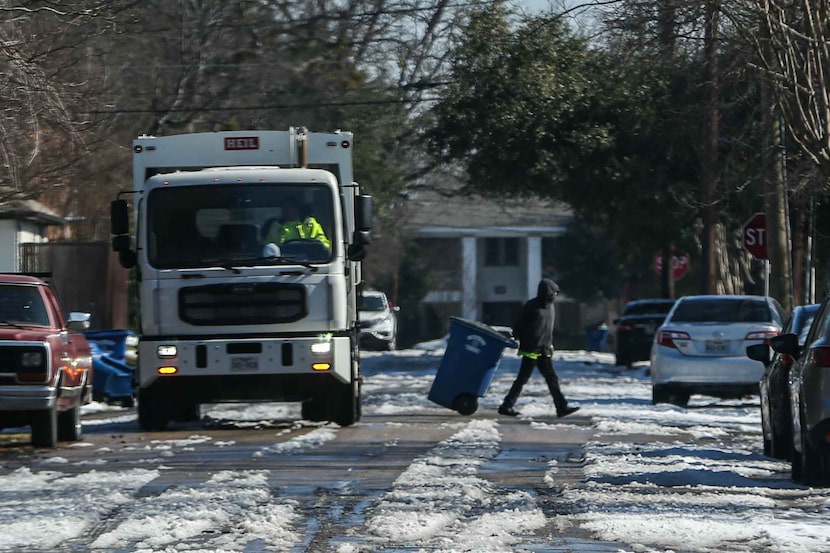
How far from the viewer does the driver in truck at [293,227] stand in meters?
15.6

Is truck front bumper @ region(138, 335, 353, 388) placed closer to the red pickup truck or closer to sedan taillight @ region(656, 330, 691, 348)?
the red pickup truck

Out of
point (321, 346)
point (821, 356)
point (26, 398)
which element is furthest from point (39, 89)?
point (821, 356)

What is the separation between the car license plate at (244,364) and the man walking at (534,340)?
13.1ft

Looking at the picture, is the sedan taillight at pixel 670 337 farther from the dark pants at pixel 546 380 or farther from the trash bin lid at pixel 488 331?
the trash bin lid at pixel 488 331

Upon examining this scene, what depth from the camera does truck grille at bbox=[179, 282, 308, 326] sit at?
15562mm

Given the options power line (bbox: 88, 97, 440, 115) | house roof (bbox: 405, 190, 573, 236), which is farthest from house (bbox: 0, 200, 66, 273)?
house roof (bbox: 405, 190, 573, 236)

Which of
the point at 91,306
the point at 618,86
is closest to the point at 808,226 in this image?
the point at 618,86

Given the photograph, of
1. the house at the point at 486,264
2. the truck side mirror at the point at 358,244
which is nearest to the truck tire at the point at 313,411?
the truck side mirror at the point at 358,244

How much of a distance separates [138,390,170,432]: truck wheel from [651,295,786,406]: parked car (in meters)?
7.31

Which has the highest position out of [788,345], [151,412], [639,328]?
[788,345]

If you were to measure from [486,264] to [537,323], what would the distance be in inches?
1999

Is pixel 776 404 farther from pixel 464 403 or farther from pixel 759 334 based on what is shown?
pixel 759 334

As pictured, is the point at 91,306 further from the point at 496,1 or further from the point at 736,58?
the point at 736,58

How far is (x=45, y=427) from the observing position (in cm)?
1435
